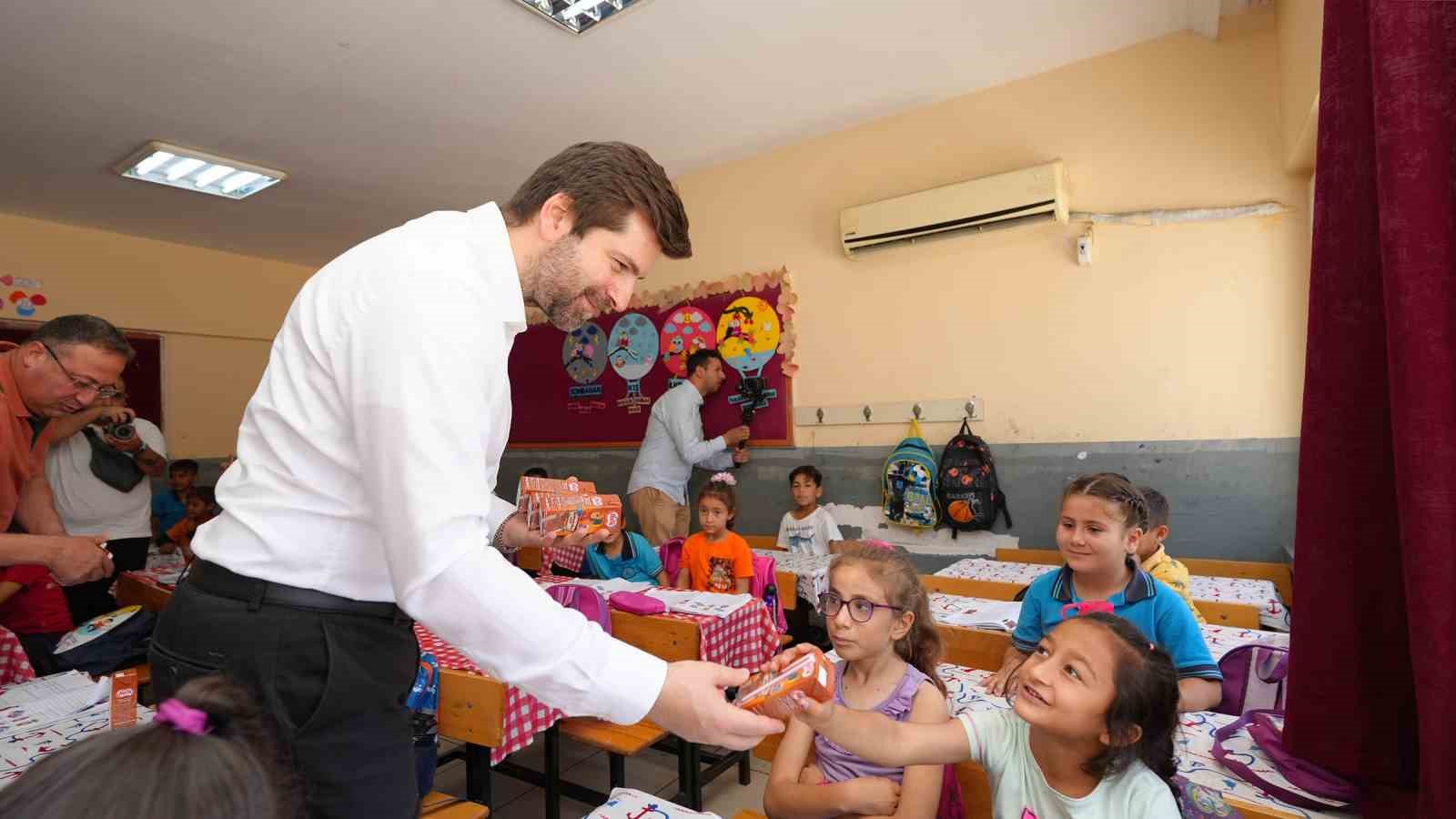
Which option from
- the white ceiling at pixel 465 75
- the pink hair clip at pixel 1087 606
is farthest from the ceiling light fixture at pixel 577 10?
the pink hair clip at pixel 1087 606

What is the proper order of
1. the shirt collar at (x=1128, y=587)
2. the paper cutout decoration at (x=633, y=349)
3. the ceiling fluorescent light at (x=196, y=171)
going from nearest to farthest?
the shirt collar at (x=1128, y=587) < the ceiling fluorescent light at (x=196, y=171) < the paper cutout decoration at (x=633, y=349)

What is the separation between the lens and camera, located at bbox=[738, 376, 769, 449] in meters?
5.06

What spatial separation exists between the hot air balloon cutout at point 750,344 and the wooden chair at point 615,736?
2819 millimetres

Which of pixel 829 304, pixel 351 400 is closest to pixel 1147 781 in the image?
pixel 351 400

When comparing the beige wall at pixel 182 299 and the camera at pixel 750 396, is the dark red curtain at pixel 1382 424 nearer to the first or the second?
the camera at pixel 750 396

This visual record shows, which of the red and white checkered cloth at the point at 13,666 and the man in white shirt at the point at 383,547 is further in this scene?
the red and white checkered cloth at the point at 13,666

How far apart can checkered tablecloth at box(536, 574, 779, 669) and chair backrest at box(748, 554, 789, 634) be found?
1.47ft

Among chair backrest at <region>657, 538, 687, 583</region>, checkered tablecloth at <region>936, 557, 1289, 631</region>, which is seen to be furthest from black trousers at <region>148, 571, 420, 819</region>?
chair backrest at <region>657, 538, 687, 583</region>

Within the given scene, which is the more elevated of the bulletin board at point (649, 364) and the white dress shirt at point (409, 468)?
the bulletin board at point (649, 364)

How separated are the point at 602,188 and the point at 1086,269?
3.46m

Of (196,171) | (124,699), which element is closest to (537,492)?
(124,699)

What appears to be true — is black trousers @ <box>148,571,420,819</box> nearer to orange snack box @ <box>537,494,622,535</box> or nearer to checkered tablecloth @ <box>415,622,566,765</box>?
orange snack box @ <box>537,494,622,535</box>

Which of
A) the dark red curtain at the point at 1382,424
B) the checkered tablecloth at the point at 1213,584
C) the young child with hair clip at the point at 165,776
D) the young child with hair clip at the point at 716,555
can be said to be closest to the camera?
the young child with hair clip at the point at 165,776

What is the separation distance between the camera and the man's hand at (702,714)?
100 cm
